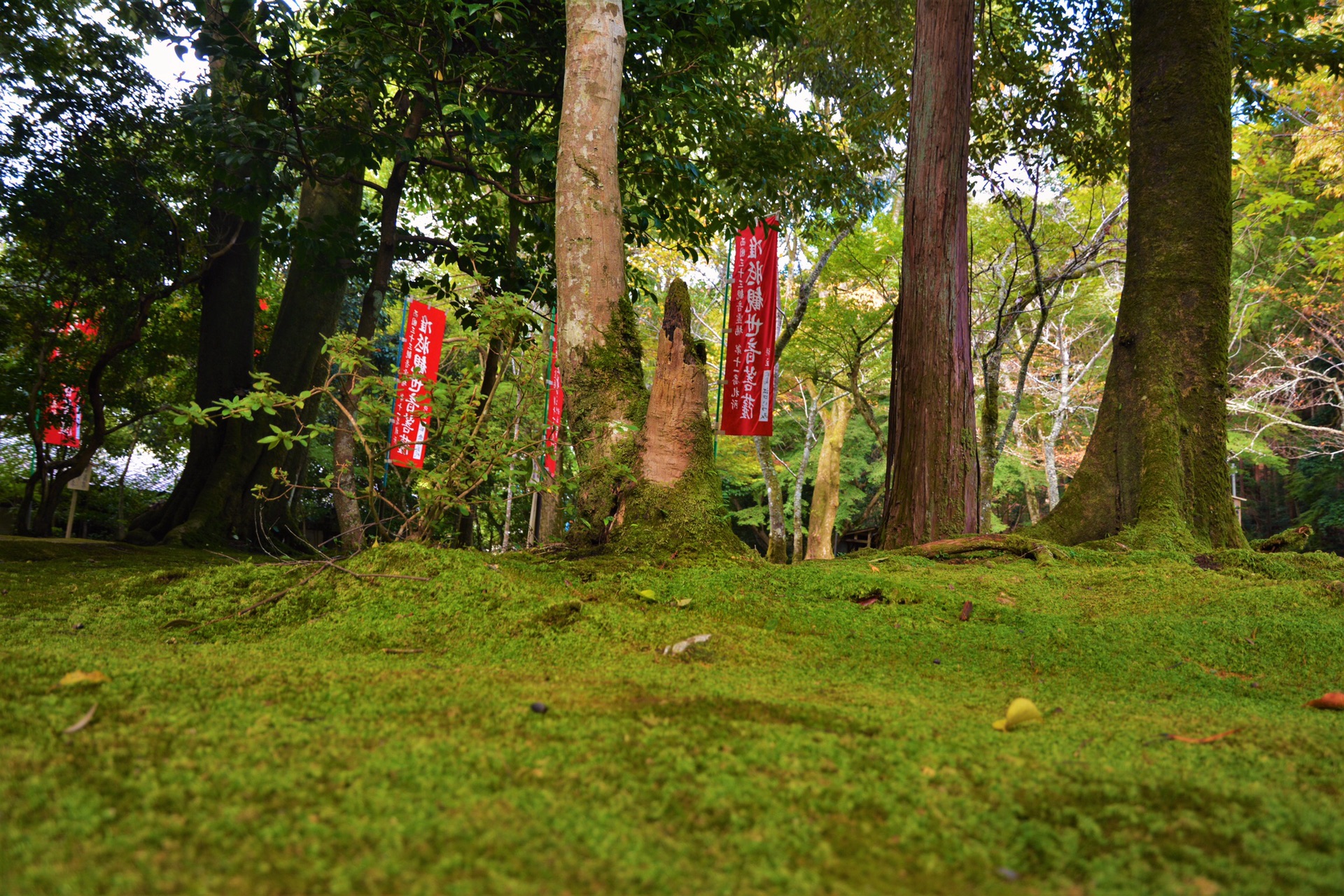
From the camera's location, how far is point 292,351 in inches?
288

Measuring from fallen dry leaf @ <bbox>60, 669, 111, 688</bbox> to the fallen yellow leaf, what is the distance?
164 cm

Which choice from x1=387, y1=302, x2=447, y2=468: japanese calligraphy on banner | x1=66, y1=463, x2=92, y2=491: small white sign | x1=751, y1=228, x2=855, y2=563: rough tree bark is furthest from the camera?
x1=751, y1=228, x2=855, y2=563: rough tree bark

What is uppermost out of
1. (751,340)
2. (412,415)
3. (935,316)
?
(751,340)

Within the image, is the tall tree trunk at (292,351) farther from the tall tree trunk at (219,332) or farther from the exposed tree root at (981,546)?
the exposed tree root at (981,546)

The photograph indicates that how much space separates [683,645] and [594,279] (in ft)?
5.65

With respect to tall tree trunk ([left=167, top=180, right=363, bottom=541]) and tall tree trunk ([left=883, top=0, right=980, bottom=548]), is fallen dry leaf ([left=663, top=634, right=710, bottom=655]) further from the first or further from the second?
tall tree trunk ([left=167, top=180, right=363, bottom=541])

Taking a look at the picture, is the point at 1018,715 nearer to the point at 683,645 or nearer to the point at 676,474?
the point at 683,645

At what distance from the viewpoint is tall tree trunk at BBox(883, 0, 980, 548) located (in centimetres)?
386

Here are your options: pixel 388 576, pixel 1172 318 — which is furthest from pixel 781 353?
pixel 388 576

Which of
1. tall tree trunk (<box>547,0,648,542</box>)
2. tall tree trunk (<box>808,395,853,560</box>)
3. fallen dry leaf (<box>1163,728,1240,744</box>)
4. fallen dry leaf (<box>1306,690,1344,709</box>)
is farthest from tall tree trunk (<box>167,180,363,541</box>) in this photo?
tall tree trunk (<box>808,395,853,560</box>)

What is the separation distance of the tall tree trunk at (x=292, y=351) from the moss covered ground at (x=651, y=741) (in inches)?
187

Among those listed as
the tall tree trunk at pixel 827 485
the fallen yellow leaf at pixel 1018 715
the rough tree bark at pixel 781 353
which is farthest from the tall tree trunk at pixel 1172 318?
the tall tree trunk at pixel 827 485

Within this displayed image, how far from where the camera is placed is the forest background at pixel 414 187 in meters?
3.25

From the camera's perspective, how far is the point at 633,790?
3.32 ft
